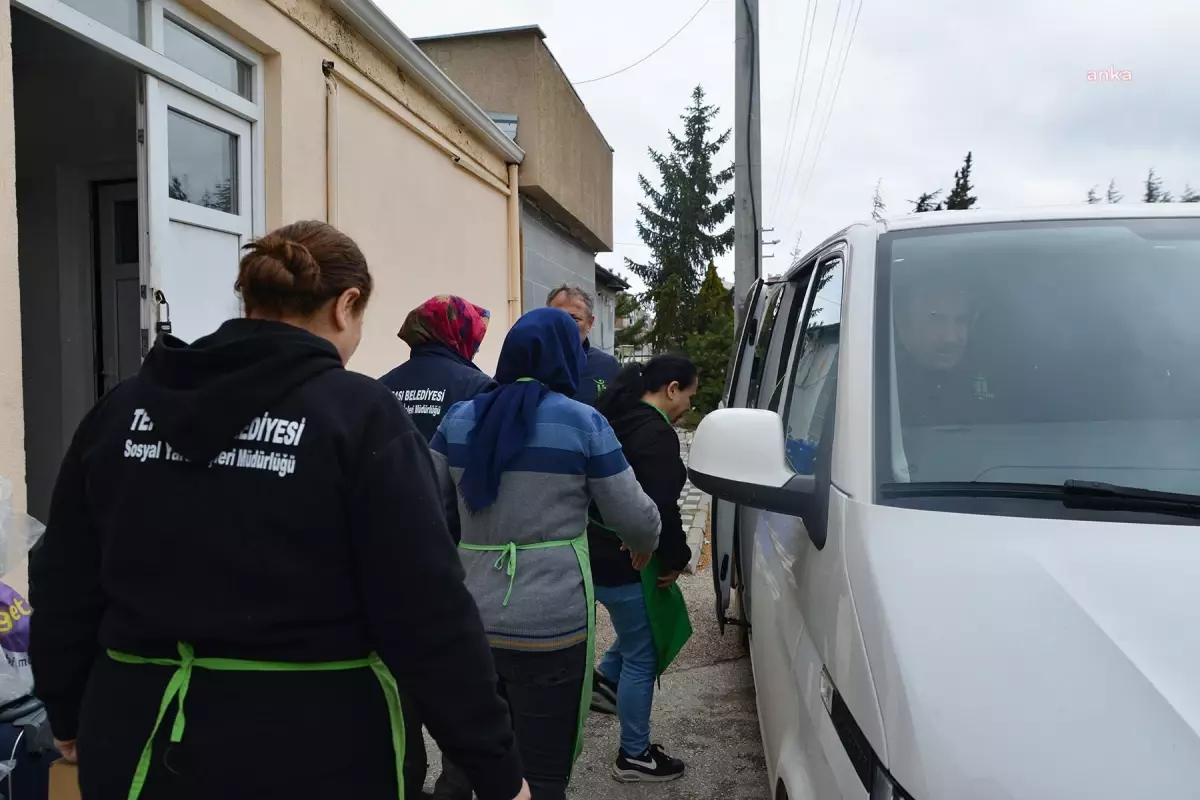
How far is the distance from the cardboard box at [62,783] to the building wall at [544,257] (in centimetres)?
916

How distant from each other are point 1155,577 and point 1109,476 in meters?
0.36

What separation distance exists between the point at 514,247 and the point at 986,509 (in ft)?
30.6

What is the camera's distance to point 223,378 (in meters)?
1.50

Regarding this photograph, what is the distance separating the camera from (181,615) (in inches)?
56.9

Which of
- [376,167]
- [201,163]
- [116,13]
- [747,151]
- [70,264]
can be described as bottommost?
[70,264]

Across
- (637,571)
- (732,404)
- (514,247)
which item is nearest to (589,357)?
(732,404)

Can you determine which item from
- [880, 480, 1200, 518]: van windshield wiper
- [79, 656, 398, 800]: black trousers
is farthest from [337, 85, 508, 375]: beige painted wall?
[880, 480, 1200, 518]: van windshield wiper

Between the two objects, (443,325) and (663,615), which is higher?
(443,325)

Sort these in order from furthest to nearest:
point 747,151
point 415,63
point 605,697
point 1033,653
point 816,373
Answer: point 747,151
point 415,63
point 605,697
point 816,373
point 1033,653

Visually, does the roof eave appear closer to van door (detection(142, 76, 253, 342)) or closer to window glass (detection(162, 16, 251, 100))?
window glass (detection(162, 16, 251, 100))

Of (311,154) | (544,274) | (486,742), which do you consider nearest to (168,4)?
(311,154)

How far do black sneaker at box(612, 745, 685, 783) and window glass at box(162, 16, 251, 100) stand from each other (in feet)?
13.3

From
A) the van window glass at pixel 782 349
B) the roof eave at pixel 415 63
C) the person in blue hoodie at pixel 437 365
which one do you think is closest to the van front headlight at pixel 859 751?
the van window glass at pixel 782 349

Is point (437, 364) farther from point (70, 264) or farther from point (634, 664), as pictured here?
point (70, 264)
